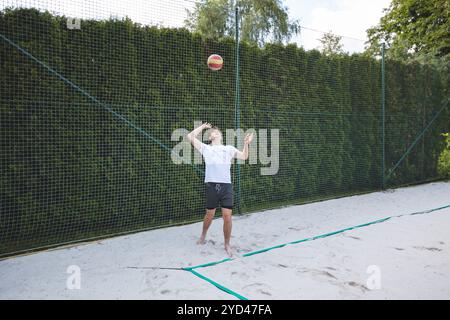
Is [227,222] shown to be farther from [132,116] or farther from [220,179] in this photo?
[132,116]

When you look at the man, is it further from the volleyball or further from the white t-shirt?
the volleyball

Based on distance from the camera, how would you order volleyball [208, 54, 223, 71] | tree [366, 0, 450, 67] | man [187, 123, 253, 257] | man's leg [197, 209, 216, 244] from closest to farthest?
man [187, 123, 253, 257] < man's leg [197, 209, 216, 244] < volleyball [208, 54, 223, 71] < tree [366, 0, 450, 67]

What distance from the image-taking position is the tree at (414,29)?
35.6ft

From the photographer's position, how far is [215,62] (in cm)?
499

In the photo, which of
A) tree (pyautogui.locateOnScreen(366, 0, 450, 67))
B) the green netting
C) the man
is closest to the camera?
the man

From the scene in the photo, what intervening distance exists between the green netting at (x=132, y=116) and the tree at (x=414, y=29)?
19.1 feet

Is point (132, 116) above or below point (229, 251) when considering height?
above

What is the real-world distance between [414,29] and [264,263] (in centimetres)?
1256

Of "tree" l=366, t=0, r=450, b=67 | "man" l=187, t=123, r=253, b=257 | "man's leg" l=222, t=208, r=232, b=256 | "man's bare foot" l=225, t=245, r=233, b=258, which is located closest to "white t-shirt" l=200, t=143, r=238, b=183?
"man" l=187, t=123, r=253, b=257

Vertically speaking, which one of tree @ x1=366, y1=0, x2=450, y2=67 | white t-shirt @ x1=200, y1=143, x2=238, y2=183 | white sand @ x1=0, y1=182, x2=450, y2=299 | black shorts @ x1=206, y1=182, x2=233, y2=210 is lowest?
white sand @ x1=0, y1=182, x2=450, y2=299

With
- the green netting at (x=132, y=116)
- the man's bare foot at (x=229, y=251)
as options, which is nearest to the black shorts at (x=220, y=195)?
the man's bare foot at (x=229, y=251)

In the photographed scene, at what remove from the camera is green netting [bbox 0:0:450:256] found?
3.94 m

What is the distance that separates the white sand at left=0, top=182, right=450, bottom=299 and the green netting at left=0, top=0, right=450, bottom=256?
61cm

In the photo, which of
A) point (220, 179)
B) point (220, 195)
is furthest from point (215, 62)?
point (220, 195)
